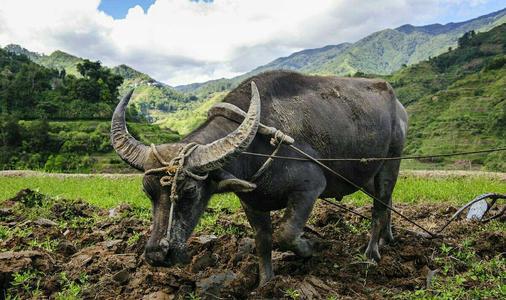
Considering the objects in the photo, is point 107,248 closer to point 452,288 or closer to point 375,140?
Result: point 375,140

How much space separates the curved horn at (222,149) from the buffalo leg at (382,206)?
8.99ft

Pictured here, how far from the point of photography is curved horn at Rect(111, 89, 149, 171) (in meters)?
3.97

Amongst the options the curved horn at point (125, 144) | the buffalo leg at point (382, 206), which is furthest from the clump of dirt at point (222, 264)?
the curved horn at point (125, 144)

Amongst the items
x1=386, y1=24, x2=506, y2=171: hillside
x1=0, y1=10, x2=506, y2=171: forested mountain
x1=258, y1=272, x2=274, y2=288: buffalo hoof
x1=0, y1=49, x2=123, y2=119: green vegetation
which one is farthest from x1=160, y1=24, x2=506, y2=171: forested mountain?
x1=258, y1=272, x2=274, y2=288: buffalo hoof

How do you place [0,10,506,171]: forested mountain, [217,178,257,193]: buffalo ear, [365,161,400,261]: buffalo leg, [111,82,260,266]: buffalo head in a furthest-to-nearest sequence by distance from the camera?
[0,10,506,171]: forested mountain < [365,161,400,261]: buffalo leg < [217,178,257,193]: buffalo ear < [111,82,260,266]: buffalo head

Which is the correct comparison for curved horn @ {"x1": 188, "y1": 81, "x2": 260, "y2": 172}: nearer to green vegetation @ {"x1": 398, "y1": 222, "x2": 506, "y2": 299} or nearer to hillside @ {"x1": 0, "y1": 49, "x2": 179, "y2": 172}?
green vegetation @ {"x1": 398, "y1": 222, "x2": 506, "y2": 299}

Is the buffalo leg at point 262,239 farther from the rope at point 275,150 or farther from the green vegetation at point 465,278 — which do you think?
the green vegetation at point 465,278

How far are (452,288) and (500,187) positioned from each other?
9590 mm

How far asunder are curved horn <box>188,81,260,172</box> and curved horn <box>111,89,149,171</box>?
49 centimetres

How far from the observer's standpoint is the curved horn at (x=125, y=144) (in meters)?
3.97

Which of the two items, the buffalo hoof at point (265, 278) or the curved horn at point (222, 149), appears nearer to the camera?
the curved horn at point (222, 149)

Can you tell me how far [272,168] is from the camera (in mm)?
4355

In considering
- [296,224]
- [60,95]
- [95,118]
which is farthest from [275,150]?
[60,95]

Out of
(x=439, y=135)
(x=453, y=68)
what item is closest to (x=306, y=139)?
(x=439, y=135)
